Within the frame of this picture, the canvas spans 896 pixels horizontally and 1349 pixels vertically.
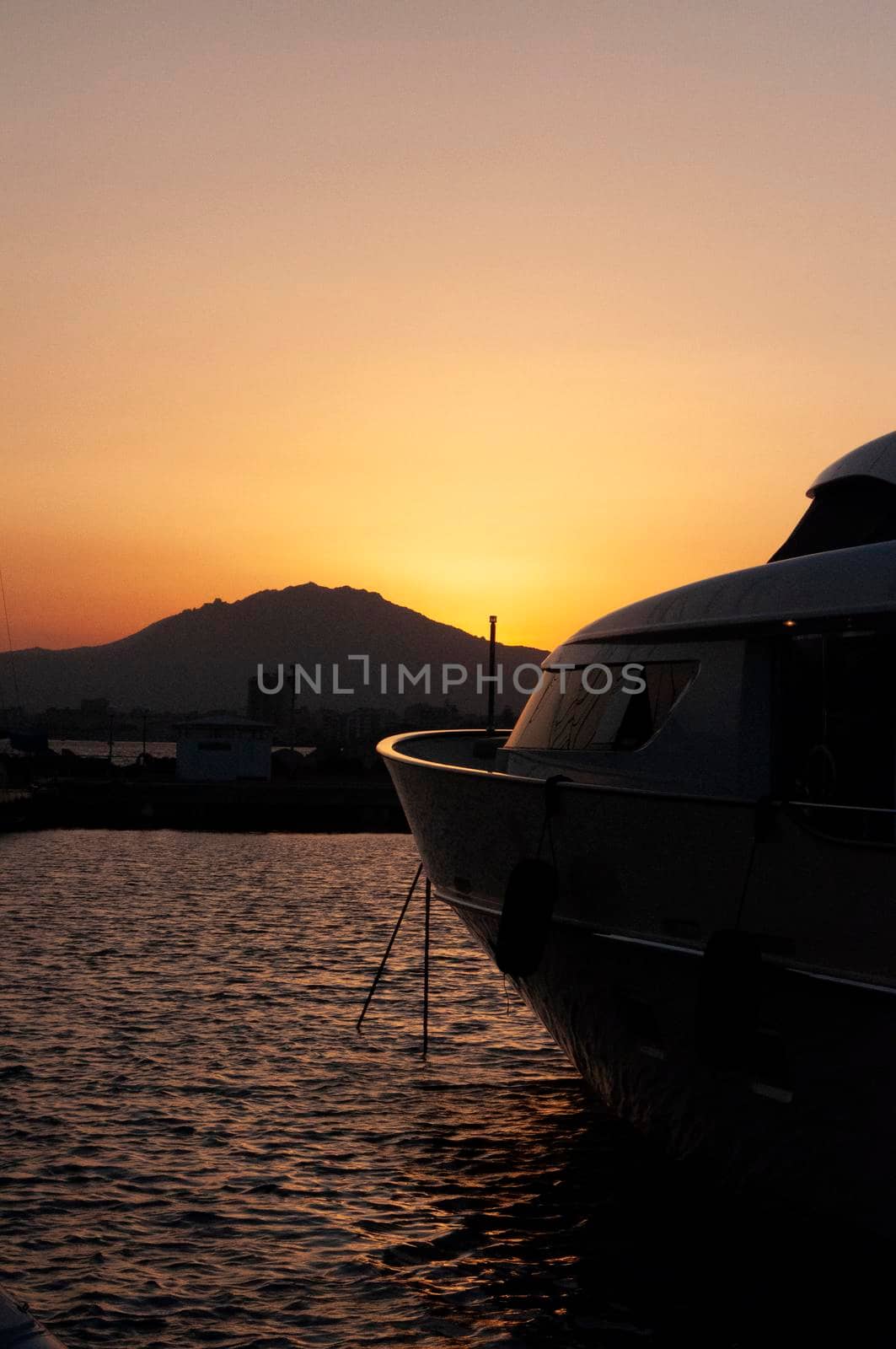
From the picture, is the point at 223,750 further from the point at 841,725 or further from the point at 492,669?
the point at 841,725

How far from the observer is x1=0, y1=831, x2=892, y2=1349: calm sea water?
399 inches

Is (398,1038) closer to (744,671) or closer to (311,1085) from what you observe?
(311,1085)

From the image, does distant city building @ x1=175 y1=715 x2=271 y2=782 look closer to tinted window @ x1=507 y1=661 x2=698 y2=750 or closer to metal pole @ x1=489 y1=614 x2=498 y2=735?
metal pole @ x1=489 y1=614 x2=498 y2=735

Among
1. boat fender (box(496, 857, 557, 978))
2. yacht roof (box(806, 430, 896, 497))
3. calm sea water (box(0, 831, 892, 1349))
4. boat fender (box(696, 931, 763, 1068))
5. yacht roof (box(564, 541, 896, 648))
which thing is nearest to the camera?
boat fender (box(696, 931, 763, 1068))

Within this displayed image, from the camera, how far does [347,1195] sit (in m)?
13.0

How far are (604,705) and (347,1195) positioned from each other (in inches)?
213

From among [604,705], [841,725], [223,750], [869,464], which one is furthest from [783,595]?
[223,750]

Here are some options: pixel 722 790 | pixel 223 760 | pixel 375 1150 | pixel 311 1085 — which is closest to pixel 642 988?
pixel 722 790

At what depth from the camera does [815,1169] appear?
31.6 feet

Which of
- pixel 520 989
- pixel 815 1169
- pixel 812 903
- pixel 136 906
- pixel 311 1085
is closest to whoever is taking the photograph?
pixel 812 903

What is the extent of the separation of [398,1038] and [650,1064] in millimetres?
9612

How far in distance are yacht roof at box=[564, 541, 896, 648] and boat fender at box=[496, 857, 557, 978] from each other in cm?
222

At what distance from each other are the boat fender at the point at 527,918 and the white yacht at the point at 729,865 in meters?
0.02

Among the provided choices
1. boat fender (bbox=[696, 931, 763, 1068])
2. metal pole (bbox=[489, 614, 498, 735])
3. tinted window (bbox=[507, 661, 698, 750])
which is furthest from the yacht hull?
metal pole (bbox=[489, 614, 498, 735])
